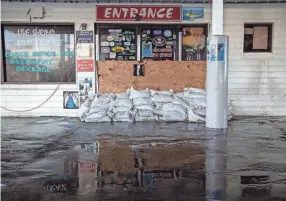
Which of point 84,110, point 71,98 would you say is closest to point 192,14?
point 84,110

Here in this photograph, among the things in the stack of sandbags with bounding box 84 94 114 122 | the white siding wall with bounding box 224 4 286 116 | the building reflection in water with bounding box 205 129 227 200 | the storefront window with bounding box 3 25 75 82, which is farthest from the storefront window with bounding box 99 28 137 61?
the building reflection in water with bounding box 205 129 227 200

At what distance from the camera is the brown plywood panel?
12180mm

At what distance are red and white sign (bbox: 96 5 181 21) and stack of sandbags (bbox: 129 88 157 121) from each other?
2.40 meters

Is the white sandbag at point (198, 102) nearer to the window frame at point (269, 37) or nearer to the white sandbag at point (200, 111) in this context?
the white sandbag at point (200, 111)

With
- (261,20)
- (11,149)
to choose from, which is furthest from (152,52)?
(11,149)

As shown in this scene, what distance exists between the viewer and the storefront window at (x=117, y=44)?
12.3m

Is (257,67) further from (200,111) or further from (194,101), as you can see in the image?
(200,111)

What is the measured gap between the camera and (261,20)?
12.2m

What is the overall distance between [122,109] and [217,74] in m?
2.90

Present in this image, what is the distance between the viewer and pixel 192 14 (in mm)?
12188

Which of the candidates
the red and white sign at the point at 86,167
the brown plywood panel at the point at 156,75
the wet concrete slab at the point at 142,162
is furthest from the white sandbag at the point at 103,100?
the red and white sign at the point at 86,167

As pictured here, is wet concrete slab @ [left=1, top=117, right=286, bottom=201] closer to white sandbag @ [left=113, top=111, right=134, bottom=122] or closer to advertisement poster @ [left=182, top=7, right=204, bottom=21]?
white sandbag @ [left=113, top=111, right=134, bottom=122]

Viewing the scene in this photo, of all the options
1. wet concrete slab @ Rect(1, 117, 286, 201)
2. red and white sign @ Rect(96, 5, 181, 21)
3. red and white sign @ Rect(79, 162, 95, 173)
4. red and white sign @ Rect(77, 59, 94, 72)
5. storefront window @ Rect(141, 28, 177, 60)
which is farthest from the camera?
storefront window @ Rect(141, 28, 177, 60)

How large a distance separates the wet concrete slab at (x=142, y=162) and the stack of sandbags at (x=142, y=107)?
615 millimetres
